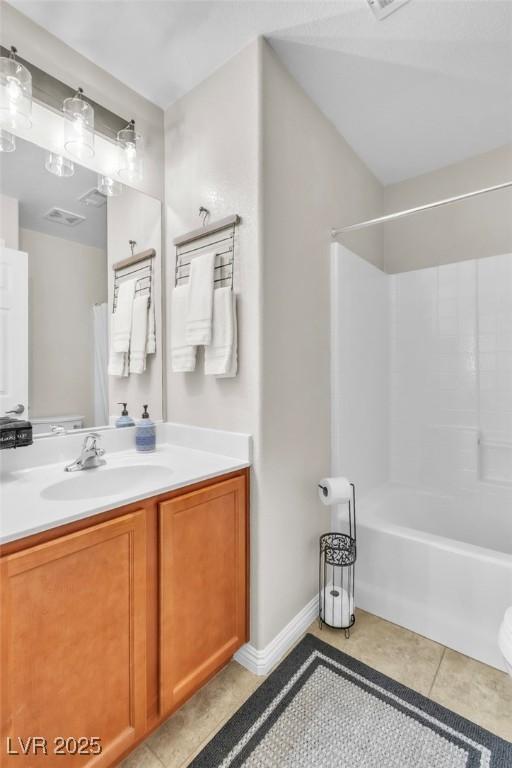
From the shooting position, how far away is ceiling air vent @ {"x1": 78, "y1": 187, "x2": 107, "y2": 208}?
1.50 m

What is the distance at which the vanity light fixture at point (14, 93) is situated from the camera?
1249 millimetres

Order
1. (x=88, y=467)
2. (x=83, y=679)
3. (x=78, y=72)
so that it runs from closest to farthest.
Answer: (x=83, y=679), (x=88, y=467), (x=78, y=72)

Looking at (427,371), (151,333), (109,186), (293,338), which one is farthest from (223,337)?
(427,371)

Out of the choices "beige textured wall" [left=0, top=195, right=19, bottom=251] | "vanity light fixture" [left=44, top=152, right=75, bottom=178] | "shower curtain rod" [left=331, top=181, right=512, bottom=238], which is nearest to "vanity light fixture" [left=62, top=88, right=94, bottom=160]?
"vanity light fixture" [left=44, top=152, right=75, bottom=178]

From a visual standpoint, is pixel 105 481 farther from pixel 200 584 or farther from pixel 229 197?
pixel 229 197

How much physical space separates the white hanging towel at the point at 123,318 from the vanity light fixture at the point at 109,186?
0.37 m

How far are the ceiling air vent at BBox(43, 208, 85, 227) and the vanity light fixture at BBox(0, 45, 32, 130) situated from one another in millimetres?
284

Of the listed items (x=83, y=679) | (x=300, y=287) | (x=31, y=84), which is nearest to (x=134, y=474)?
(x=83, y=679)

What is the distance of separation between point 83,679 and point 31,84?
196 cm

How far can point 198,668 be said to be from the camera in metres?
1.27

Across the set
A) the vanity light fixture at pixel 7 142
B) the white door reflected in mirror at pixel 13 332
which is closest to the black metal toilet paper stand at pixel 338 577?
the white door reflected in mirror at pixel 13 332

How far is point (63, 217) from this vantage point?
1428 millimetres

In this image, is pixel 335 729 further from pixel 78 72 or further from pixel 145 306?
pixel 78 72

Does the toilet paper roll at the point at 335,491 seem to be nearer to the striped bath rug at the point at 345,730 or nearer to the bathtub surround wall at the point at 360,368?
the bathtub surround wall at the point at 360,368
